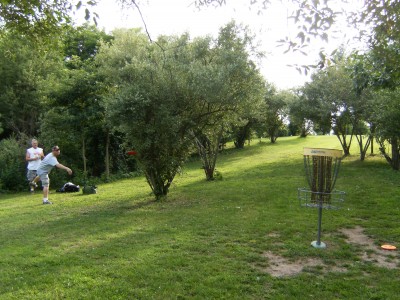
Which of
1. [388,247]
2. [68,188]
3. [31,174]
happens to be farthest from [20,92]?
[388,247]

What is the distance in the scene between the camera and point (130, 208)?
9.87 metres

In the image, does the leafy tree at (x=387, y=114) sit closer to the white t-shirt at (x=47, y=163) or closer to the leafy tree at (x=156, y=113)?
the leafy tree at (x=156, y=113)

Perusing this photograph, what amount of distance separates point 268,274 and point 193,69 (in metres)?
7.06

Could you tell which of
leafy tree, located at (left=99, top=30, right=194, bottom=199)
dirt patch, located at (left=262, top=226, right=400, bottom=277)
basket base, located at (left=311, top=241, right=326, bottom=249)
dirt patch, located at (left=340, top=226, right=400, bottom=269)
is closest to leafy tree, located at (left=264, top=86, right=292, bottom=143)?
leafy tree, located at (left=99, top=30, right=194, bottom=199)

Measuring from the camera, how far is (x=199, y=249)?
598 cm

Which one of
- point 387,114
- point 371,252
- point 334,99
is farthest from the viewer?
point 334,99

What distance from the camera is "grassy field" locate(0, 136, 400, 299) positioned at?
4.48m

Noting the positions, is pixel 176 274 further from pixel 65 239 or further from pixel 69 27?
pixel 69 27

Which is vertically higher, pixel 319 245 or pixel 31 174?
pixel 31 174

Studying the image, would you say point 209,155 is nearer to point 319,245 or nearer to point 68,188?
point 68,188

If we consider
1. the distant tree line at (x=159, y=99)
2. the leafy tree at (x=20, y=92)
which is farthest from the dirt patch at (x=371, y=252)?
the leafy tree at (x=20, y=92)

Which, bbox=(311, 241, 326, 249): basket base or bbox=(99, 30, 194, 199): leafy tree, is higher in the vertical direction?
bbox=(99, 30, 194, 199): leafy tree

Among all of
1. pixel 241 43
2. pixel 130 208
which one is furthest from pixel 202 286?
pixel 241 43

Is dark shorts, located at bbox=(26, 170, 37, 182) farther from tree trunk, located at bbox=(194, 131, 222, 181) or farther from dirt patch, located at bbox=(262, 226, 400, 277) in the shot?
dirt patch, located at bbox=(262, 226, 400, 277)
